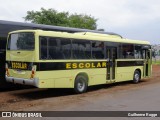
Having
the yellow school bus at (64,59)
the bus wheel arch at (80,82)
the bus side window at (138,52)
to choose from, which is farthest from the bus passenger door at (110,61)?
the bus side window at (138,52)

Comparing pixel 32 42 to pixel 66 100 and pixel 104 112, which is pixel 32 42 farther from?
pixel 104 112

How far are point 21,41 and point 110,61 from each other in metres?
5.29

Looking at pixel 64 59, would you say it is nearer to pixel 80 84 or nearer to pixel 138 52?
pixel 80 84

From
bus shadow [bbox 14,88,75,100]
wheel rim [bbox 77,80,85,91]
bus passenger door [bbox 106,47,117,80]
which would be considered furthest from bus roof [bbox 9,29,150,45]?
bus shadow [bbox 14,88,75,100]

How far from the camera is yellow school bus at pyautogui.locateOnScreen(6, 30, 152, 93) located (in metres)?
13.2

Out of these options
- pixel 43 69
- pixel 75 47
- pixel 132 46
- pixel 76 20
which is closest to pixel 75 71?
pixel 75 47

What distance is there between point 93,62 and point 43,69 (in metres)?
3.59

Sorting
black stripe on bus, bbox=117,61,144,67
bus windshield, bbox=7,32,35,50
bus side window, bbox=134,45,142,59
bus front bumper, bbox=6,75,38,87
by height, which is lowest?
bus front bumper, bbox=6,75,38,87

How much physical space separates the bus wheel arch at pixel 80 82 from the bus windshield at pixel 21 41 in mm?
2779

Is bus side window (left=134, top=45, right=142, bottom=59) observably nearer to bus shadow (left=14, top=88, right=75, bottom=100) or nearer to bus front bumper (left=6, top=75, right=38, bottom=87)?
bus shadow (left=14, top=88, right=75, bottom=100)

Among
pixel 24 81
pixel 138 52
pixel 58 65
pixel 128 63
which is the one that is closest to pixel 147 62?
pixel 138 52

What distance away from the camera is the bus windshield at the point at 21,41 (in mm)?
13344

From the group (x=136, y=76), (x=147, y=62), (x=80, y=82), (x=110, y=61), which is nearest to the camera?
(x=80, y=82)

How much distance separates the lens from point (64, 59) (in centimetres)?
1431
